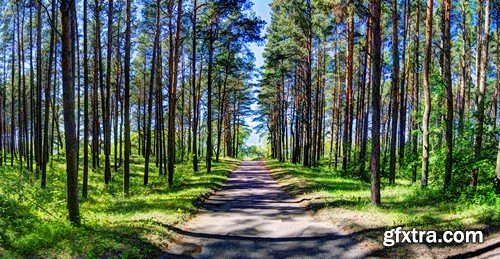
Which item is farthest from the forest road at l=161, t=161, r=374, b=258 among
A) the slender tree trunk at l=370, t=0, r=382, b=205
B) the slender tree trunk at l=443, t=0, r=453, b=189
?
the slender tree trunk at l=443, t=0, r=453, b=189

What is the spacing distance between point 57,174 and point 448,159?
21063 mm

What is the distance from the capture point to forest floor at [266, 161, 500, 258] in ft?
22.9

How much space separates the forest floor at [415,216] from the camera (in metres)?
6.97

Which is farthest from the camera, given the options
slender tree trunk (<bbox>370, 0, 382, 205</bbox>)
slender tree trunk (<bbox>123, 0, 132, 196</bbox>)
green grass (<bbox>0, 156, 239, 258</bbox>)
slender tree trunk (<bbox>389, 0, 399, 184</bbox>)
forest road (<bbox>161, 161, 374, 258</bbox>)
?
slender tree trunk (<bbox>389, 0, 399, 184</bbox>)

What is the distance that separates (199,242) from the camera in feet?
27.7

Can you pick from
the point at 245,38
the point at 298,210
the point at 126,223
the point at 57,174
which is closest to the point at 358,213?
the point at 298,210

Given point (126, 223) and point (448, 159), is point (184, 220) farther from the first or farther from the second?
point (448, 159)

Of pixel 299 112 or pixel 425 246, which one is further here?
pixel 299 112

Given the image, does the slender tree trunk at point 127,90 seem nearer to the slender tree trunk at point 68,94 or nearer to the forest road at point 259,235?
the forest road at point 259,235

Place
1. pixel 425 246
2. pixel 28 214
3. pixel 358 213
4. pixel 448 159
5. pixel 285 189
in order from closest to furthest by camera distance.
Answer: pixel 425 246 < pixel 28 214 < pixel 358 213 < pixel 448 159 < pixel 285 189

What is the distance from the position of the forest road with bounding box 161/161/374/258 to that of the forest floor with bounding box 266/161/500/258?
43 cm

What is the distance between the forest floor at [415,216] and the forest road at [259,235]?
0.43m

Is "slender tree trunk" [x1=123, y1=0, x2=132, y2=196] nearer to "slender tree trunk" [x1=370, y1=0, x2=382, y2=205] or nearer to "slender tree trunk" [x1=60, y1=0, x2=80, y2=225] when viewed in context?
"slender tree trunk" [x1=60, y1=0, x2=80, y2=225]

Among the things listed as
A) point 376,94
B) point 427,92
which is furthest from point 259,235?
point 427,92
